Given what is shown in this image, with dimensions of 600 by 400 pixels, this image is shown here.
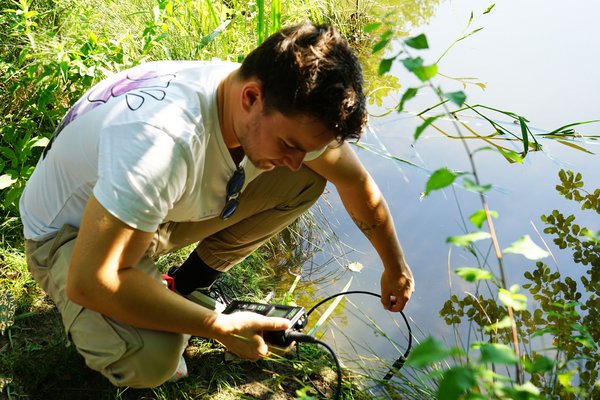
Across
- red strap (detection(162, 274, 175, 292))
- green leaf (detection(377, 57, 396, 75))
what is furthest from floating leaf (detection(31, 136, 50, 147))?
green leaf (detection(377, 57, 396, 75))

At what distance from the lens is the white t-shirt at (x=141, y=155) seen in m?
1.27

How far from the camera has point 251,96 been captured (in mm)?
1366

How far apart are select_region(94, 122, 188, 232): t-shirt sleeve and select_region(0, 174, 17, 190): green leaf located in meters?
0.88

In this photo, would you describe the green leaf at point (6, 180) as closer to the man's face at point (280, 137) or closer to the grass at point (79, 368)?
the grass at point (79, 368)

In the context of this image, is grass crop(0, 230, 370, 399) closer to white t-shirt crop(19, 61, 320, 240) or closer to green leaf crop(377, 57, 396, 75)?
white t-shirt crop(19, 61, 320, 240)

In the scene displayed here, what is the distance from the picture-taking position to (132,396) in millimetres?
1731

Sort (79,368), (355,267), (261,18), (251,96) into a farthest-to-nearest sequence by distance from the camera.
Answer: (355,267), (261,18), (79,368), (251,96)

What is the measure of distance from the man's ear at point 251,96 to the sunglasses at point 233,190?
8.7 inches

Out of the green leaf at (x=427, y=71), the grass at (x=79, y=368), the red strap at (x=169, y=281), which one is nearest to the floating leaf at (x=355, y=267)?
the grass at (x=79, y=368)

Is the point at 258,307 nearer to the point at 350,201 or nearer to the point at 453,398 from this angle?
the point at 350,201

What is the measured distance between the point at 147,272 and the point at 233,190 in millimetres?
295

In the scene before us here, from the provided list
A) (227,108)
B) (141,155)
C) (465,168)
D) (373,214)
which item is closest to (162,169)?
(141,155)

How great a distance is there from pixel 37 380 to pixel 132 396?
0.25m

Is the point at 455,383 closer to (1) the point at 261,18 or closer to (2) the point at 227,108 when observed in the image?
(2) the point at 227,108
